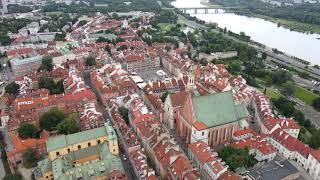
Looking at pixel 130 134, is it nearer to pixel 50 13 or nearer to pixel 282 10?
pixel 50 13

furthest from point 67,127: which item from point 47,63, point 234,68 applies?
point 234,68

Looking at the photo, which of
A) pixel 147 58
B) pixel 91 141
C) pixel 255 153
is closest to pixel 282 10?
pixel 147 58

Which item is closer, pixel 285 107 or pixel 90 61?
pixel 285 107

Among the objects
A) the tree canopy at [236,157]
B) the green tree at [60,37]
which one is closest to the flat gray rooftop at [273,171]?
the tree canopy at [236,157]

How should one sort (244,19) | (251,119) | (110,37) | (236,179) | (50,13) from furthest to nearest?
1. (244,19)
2. (50,13)
3. (110,37)
4. (251,119)
5. (236,179)

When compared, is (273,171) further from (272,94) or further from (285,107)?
(272,94)

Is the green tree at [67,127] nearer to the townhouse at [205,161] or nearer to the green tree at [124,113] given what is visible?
the green tree at [124,113]
